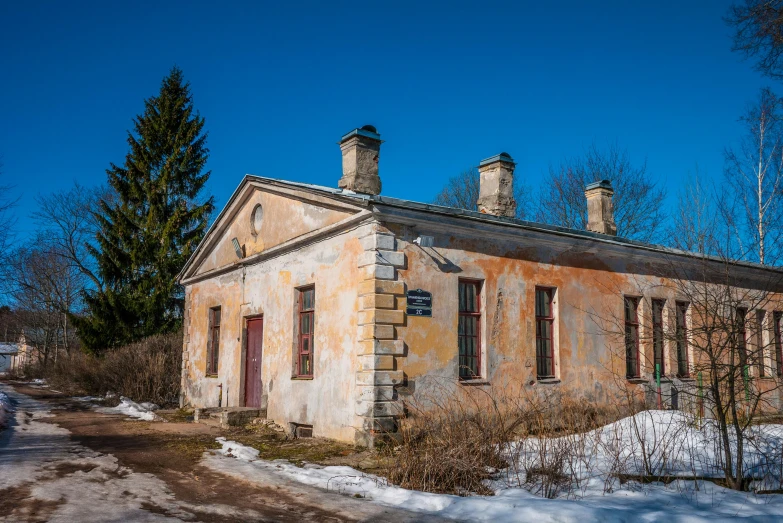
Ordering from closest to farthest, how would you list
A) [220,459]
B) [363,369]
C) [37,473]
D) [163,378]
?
[37,473] < [220,459] < [363,369] < [163,378]

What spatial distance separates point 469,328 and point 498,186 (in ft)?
12.9

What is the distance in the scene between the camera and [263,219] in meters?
13.6

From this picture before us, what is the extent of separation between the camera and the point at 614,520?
17.7ft

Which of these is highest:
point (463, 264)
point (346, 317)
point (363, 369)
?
point (463, 264)

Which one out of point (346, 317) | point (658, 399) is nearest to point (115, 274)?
point (346, 317)

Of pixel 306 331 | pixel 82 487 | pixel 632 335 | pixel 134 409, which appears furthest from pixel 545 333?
pixel 134 409

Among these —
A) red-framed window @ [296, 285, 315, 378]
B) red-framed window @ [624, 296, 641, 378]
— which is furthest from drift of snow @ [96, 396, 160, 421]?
red-framed window @ [624, 296, 641, 378]

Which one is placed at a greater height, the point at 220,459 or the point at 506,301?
the point at 506,301

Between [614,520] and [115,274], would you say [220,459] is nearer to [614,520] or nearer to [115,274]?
[614,520]

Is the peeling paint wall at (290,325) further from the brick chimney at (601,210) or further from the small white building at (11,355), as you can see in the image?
the small white building at (11,355)

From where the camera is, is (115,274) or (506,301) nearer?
(506,301)

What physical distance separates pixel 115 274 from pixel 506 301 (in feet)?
59.0

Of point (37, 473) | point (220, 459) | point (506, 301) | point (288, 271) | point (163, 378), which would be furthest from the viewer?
point (163, 378)

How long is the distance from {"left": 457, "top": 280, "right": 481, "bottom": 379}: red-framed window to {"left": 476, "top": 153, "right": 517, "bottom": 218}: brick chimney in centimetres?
289
